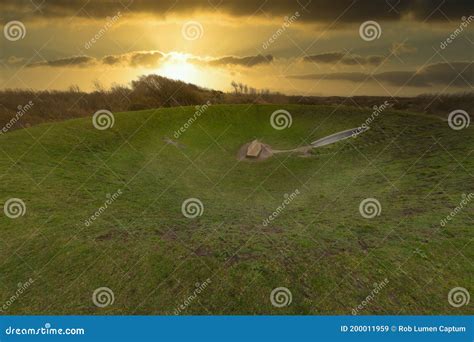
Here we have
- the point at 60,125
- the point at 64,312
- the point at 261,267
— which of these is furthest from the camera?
the point at 60,125

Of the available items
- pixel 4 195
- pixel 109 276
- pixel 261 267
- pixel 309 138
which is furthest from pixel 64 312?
pixel 309 138

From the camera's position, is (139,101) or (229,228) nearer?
(229,228)

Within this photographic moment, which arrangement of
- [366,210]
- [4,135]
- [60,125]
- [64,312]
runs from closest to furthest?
[64,312] → [366,210] → [4,135] → [60,125]

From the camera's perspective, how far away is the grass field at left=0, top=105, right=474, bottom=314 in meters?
15.1

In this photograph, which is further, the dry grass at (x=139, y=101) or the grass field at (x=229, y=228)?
the dry grass at (x=139, y=101)

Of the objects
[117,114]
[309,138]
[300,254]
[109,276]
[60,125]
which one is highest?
[309,138]

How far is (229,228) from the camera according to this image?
64.7 ft

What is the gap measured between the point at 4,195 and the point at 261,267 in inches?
573

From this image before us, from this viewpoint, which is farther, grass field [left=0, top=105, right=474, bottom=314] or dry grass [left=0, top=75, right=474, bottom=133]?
dry grass [left=0, top=75, right=474, bottom=133]

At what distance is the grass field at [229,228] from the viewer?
15141mm

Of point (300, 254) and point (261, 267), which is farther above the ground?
point (300, 254)

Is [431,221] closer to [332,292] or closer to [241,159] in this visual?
[332,292]

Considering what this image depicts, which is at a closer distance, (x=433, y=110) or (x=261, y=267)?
(x=261, y=267)

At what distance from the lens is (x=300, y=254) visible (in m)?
17.0
